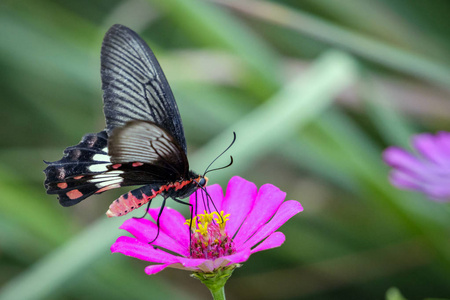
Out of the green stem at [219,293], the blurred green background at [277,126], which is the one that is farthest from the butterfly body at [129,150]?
the blurred green background at [277,126]

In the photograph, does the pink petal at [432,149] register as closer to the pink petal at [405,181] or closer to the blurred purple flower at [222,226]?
the pink petal at [405,181]

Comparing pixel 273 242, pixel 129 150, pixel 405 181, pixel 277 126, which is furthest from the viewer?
pixel 277 126

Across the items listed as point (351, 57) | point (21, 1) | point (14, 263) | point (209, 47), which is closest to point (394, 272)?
point (351, 57)

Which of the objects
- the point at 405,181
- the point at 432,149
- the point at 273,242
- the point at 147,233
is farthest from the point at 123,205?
the point at 432,149

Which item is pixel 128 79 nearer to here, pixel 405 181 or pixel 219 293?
pixel 219 293

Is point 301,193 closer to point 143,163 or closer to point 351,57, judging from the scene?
point 351,57

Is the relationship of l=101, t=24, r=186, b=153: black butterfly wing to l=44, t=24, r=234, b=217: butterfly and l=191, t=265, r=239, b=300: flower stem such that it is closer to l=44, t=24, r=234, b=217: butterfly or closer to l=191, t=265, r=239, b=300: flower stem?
l=44, t=24, r=234, b=217: butterfly

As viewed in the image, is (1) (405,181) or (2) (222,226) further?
(1) (405,181)
